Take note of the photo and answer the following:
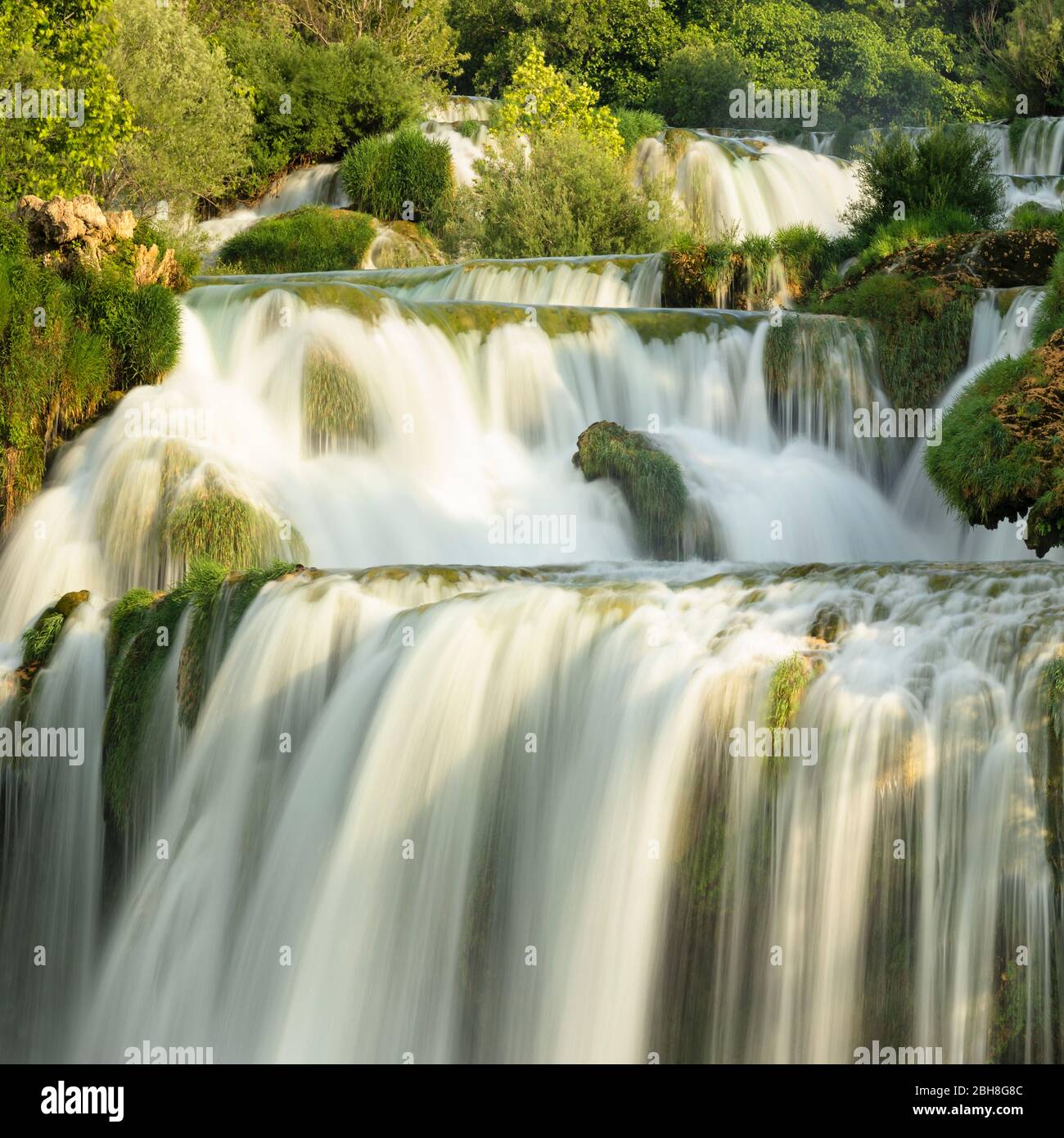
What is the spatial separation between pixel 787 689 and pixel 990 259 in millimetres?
9097

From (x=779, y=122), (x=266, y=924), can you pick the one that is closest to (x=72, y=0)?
(x=266, y=924)

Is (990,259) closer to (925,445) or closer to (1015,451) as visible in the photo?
(925,445)

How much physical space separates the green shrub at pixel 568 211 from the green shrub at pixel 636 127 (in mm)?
4659

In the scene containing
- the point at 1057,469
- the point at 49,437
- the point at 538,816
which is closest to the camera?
the point at 538,816

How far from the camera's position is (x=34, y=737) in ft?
33.8

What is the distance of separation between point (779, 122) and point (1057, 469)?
30.5 metres

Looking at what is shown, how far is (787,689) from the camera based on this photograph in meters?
7.66

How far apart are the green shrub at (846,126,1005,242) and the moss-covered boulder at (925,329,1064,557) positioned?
8.52 metres

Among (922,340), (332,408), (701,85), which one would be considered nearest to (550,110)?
(701,85)

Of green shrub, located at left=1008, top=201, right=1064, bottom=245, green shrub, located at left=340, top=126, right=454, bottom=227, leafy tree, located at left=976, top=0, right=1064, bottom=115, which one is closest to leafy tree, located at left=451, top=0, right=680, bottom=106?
leafy tree, located at left=976, top=0, right=1064, bottom=115

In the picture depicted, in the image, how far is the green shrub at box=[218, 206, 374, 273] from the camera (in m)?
24.6

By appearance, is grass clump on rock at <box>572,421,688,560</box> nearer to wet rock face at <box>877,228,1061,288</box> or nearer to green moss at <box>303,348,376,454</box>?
green moss at <box>303,348,376,454</box>
